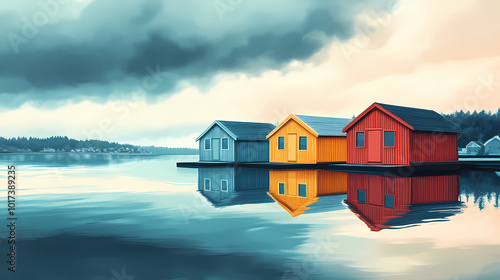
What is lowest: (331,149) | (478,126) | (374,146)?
(331,149)

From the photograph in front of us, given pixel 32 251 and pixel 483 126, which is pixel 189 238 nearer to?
pixel 32 251

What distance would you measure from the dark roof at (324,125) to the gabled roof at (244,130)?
521cm

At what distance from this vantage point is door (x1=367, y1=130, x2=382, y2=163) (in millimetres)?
27141

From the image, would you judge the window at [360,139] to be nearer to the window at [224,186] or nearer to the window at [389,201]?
the window at [224,186]

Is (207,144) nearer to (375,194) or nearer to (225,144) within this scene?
(225,144)

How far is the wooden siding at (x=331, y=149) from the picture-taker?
3103 cm

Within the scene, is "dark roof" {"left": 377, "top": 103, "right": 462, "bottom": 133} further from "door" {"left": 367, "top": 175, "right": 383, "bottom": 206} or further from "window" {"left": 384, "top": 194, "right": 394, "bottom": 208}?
"window" {"left": 384, "top": 194, "right": 394, "bottom": 208}

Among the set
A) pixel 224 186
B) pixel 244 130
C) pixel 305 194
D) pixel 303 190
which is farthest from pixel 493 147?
pixel 305 194

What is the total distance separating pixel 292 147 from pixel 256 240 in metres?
25.0

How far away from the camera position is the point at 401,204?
12.2 meters

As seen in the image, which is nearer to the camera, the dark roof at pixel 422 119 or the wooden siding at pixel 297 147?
the dark roof at pixel 422 119

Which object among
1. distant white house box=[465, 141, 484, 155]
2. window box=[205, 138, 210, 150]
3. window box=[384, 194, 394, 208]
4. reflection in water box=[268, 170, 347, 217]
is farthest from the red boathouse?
distant white house box=[465, 141, 484, 155]

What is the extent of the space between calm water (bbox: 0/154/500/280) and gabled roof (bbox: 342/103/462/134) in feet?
44.7

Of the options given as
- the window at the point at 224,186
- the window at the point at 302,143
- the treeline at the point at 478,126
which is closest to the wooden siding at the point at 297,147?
the window at the point at 302,143
